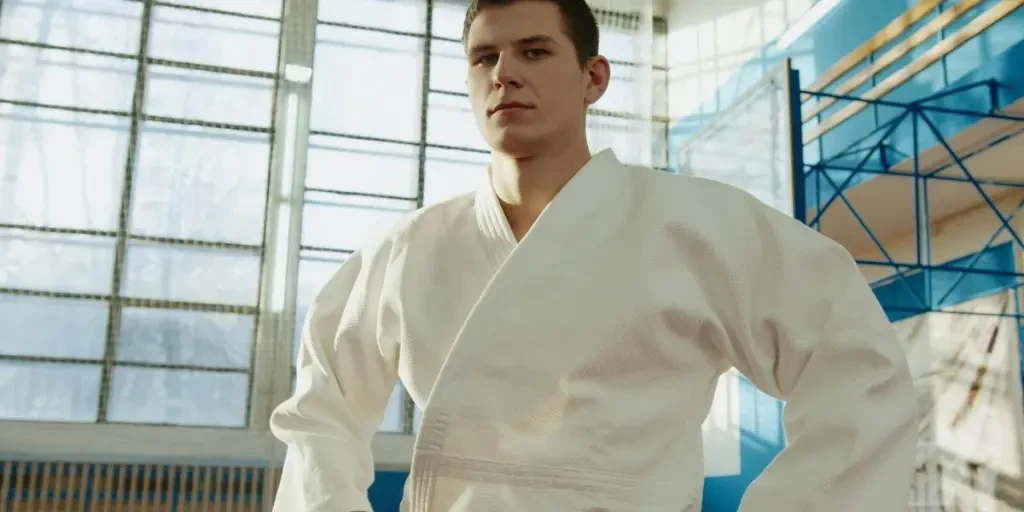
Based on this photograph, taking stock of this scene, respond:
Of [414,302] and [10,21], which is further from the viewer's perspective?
[10,21]

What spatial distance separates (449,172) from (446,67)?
0.81 m

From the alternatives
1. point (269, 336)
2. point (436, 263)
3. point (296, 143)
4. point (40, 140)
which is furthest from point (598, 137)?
point (436, 263)

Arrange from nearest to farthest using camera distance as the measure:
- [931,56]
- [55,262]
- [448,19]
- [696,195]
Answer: [696,195], [931,56], [55,262], [448,19]

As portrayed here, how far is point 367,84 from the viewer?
6773 mm

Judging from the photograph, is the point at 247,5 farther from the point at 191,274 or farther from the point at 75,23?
the point at 191,274

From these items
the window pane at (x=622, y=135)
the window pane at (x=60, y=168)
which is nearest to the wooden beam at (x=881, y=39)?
the window pane at (x=622, y=135)

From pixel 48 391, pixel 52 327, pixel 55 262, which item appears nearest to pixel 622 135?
pixel 55 262

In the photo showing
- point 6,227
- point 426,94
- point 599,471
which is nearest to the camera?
point 599,471

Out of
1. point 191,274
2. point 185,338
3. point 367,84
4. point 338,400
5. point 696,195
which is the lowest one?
point 338,400

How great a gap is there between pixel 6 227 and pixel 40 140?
1.98ft

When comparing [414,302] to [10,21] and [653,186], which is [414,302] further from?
[10,21]

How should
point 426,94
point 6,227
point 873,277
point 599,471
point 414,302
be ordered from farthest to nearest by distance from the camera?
point 426,94
point 6,227
point 873,277
point 414,302
point 599,471

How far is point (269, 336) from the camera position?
6000 millimetres

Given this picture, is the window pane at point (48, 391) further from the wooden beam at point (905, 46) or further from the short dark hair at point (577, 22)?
the short dark hair at point (577, 22)
